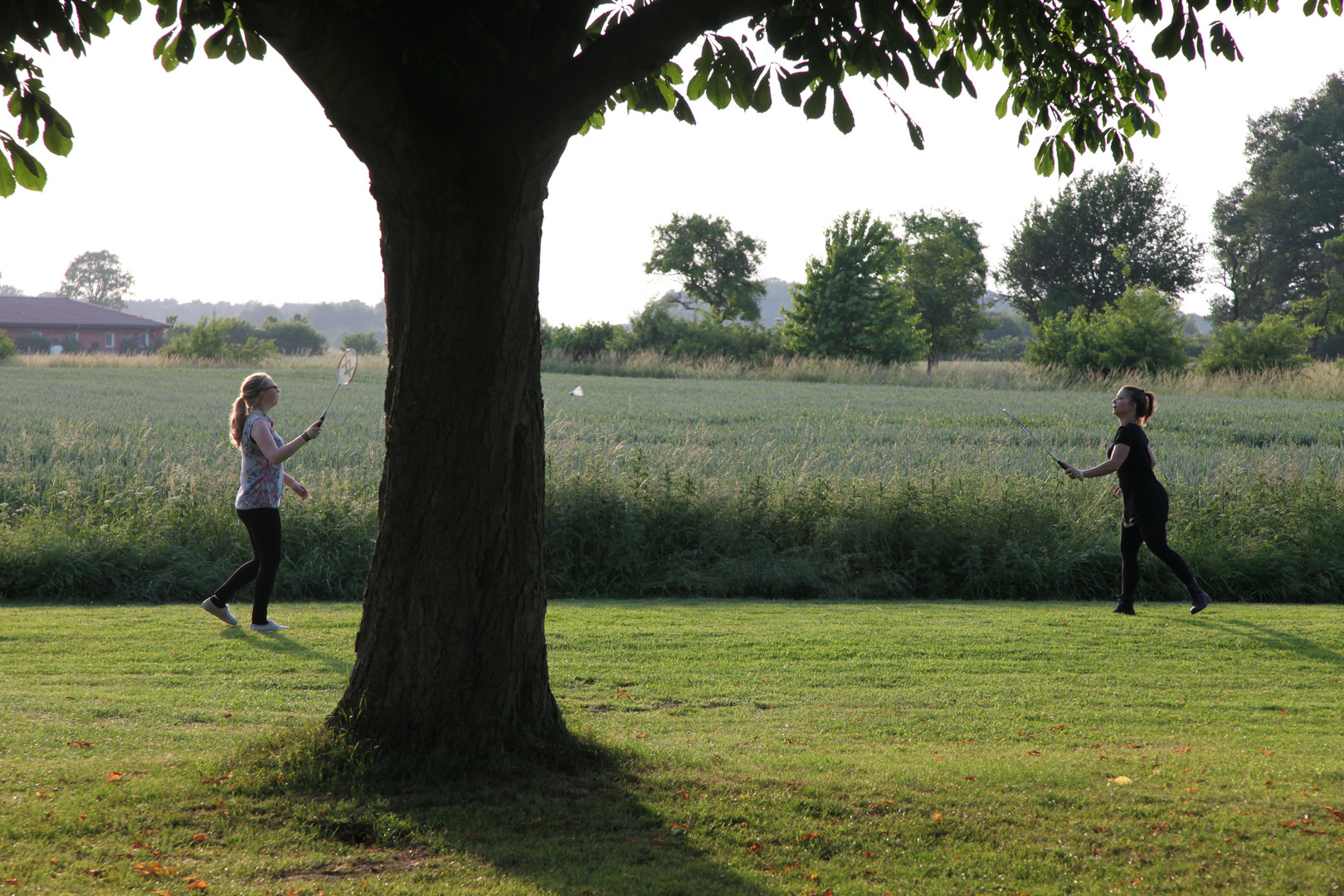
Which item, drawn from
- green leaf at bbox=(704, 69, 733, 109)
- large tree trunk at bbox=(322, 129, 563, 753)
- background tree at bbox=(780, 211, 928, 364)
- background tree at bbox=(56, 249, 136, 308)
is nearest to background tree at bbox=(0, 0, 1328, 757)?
large tree trunk at bbox=(322, 129, 563, 753)

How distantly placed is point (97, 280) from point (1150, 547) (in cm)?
15878

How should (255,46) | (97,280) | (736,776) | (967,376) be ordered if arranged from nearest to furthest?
(736,776) < (255,46) < (967,376) < (97,280)

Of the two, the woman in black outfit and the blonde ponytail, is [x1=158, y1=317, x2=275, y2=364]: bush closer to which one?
the blonde ponytail

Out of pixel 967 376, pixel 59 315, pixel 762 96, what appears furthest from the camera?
pixel 59 315

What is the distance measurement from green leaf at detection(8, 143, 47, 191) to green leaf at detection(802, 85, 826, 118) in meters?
3.74

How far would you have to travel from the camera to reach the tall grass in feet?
120

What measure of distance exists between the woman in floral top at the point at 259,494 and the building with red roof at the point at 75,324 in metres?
92.7

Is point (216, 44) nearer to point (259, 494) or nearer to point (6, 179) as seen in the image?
point (6, 179)

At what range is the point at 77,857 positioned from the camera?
342cm

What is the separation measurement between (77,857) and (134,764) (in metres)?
1.11

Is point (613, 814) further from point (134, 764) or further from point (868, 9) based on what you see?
point (868, 9)

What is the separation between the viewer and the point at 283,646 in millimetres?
7430

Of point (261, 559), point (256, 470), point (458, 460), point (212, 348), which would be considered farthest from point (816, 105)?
point (212, 348)

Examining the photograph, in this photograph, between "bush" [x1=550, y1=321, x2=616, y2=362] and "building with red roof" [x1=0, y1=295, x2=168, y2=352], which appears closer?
"bush" [x1=550, y1=321, x2=616, y2=362]
